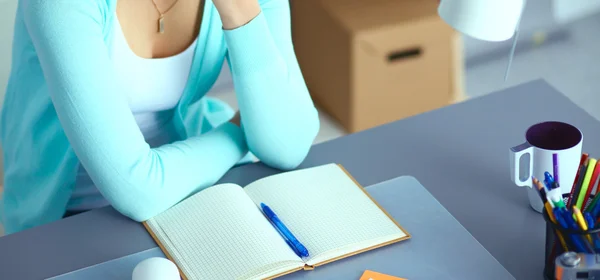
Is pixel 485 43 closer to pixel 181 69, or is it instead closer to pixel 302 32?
pixel 302 32

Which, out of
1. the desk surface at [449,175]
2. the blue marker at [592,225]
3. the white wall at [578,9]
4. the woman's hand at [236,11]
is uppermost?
the woman's hand at [236,11]

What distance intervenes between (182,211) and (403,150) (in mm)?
366

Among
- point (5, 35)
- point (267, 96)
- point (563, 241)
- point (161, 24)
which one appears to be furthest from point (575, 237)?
point (5, 35)

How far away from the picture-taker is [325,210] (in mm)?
1198

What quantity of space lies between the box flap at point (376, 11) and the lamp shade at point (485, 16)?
146 centimetres

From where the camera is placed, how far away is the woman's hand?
4.21ft

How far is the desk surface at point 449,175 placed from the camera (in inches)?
44.9

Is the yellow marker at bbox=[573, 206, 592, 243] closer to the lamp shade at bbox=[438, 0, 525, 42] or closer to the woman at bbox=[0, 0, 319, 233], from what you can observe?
the lamp shade at bbox=[438, 0, 525, 42]

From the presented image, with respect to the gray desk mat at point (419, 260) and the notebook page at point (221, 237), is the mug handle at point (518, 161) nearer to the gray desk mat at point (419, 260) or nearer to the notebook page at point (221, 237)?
the gray desk mat at point (419, 260)

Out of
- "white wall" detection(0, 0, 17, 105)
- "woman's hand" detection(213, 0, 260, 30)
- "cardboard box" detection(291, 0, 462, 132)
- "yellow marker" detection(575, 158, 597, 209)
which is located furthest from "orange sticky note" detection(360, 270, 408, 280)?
"cardboard box" detection(291, 0, 462, 132)

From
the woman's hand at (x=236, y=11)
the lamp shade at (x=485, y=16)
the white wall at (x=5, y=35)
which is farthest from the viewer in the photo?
the white wall at (x=5, y=35)

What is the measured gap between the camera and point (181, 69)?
4.70 feet

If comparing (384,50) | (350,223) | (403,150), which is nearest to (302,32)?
(384,50)

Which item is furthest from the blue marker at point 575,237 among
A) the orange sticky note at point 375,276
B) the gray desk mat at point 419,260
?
the orange sticky note at point 375,276
